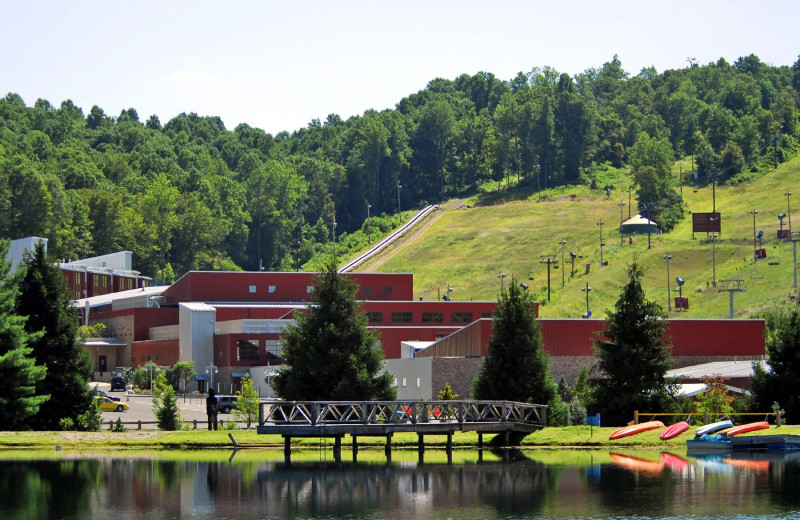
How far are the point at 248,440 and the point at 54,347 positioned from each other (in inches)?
444

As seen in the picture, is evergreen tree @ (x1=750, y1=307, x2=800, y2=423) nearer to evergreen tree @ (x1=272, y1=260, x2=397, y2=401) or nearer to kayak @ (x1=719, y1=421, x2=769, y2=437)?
kayak @ (x1=719, y1=421, x2=769, y2=437)

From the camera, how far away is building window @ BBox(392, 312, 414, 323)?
12181 centimetres

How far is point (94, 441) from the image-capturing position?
2200 inches

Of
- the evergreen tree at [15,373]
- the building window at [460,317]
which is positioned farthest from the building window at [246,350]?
the evergreen tree at [15,373]

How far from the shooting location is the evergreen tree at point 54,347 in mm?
60406

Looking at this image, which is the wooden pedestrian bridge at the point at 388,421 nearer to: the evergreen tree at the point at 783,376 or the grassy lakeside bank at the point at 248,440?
the grassy lakeside bank at the point at 248,440

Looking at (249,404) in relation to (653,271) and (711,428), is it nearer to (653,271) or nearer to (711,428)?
(711,428)

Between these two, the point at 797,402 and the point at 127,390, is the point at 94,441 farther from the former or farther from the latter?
the point at 127,390

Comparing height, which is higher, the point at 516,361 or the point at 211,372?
the point at 516,361

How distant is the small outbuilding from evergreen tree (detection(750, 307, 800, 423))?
431ft

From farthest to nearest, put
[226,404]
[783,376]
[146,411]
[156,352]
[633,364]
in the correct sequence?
[156,352] → [146,411] → [226,404] → [633,364] → [783,376]

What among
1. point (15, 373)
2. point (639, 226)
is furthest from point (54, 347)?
point (639, 226)

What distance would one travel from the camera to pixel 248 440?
56750 millimetres

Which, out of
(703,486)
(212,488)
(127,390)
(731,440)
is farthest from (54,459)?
(127,390)
